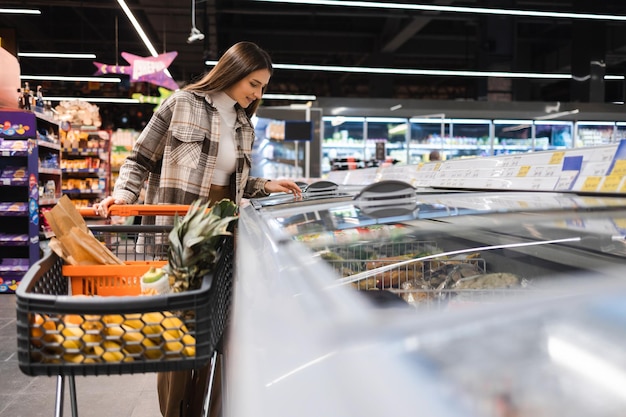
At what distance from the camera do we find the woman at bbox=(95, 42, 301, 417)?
2109 millimetres

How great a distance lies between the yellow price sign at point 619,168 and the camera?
1.82 meters

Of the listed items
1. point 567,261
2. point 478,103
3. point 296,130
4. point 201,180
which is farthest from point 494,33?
point 567,261

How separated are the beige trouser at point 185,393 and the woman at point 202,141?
57cm

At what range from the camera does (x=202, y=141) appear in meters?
2.15

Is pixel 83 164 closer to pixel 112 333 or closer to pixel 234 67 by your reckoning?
pixel 234 67

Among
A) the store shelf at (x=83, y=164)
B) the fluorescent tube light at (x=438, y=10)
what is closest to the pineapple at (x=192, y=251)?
the fluorescent tube light at (x=438, y=10)

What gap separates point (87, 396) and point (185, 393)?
1371mm

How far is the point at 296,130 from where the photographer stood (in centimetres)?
1030

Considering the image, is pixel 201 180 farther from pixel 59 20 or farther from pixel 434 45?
pixel 434 45

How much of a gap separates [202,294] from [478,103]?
11.4 metres

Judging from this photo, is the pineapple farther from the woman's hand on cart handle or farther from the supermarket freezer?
the woman's hand on cart handle

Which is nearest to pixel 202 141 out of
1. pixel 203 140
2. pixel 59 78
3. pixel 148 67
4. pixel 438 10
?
pixel 203 140

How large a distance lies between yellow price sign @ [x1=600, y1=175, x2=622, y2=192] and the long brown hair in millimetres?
1243

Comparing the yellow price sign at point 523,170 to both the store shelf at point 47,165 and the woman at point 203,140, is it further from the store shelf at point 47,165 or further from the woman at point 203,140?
the store shelf at point 47,165
